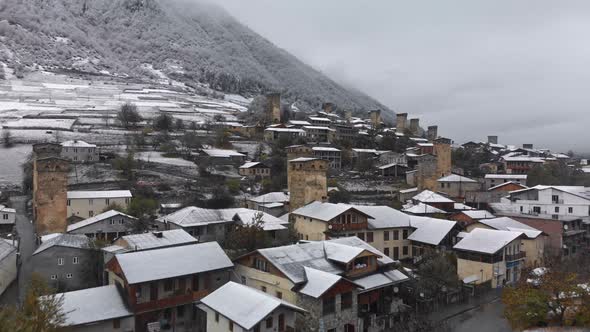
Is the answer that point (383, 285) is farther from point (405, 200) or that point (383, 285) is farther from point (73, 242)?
point (405, 200)

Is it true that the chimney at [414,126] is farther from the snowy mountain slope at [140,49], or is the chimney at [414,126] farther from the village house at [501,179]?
the village house at [501,179]

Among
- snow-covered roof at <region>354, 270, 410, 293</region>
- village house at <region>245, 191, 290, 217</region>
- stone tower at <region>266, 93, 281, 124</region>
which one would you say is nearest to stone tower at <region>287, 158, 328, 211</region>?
village house at <region>245, 191, 290, 217</region>

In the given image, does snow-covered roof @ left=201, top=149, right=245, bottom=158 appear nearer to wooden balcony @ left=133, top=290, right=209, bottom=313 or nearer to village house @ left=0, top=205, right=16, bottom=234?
village house @ left=0, top=205, right=16, bottom=234

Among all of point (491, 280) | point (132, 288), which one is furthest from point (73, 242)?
point (491, 280)

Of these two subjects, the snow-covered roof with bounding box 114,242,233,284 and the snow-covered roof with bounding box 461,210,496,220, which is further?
the snow-covered roof with bounding box 461,210,496,220

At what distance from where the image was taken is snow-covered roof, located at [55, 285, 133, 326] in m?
17.7

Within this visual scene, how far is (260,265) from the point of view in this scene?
2178 centimetres

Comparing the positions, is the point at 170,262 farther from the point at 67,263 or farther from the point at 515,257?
the point at 515,257

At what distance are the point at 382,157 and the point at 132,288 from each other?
50.3m

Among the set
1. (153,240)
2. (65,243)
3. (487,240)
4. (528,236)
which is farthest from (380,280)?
(65,243)

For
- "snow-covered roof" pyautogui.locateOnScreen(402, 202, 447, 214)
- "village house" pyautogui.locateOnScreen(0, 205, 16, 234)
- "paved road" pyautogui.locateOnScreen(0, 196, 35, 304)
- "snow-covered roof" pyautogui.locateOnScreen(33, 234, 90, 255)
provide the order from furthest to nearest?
"snow-covered roof" pyautogui.locateOnScreen(402, 202, 447, 214)
"village house" pyautogui.locateOnScreen(0, 205, 16, 234)
"snow-covered roof" pyautogui.locateOnScreen(33, 234, 90, 255)
"paved road" pyautogui.locateOnScreen(0, 196, 35, 304)

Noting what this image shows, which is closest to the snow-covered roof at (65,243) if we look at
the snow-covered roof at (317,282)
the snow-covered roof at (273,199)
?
the snow-covered roof at (317,282)

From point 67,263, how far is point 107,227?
7537mm

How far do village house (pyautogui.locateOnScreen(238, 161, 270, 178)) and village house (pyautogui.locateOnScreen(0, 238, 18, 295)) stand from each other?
97.4 ft
